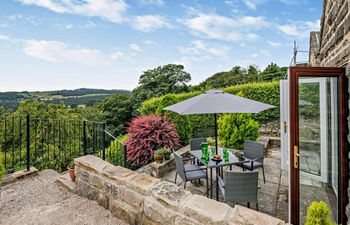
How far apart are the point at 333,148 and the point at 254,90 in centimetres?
769

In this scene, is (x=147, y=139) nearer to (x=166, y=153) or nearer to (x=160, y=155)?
(x=166, y=153)

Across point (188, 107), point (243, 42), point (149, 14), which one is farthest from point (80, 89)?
point (188, 107)

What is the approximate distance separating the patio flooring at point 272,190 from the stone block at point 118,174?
5.27 feet

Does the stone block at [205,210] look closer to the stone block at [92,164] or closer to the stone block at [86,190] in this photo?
the stone block at [92,164]

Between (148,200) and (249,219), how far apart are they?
0.97m

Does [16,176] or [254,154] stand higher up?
[254,154]

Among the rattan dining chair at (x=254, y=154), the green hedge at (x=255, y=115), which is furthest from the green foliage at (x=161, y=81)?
the rattan dining chair at (x=254, y=154)

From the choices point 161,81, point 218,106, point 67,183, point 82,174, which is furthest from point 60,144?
point 161,81

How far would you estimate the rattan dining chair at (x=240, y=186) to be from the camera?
7.73 ft

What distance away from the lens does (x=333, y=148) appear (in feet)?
7.29

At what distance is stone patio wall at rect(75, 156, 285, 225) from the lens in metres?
1.38

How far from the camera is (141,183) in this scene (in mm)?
1982

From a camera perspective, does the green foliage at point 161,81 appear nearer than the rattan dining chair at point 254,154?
No

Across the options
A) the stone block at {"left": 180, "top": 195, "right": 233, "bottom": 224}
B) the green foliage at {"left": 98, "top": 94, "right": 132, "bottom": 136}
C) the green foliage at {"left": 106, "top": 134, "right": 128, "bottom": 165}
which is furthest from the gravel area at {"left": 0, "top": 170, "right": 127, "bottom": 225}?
the green foliage at {"left": 98, "top": 94, "right": 132, "bottom": 136}
